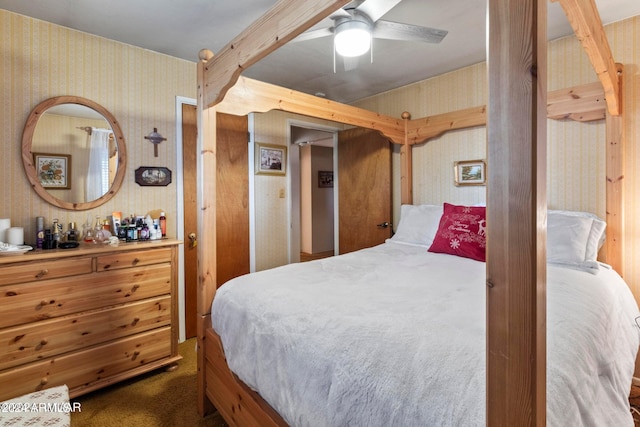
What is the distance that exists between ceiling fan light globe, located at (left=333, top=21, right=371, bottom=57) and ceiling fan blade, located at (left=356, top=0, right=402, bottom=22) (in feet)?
0.22

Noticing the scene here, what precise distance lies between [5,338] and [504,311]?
2380 millimetres

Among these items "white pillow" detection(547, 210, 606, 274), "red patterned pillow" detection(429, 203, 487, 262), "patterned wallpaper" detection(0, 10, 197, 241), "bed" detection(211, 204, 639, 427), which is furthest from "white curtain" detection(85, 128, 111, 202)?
"white pillow" detection(547, 210, 606, 274)

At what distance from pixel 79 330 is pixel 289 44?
2.42 metres

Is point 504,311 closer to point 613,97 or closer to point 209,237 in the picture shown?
point 209,237

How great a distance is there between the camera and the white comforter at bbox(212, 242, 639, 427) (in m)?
0.82

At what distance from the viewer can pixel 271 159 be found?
341 centimetres

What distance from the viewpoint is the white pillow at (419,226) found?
2.68 metres

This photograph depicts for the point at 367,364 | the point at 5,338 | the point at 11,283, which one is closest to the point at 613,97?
the point at 367,364

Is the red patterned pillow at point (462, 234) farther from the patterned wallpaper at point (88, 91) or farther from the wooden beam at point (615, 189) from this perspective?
the patterned wallpaper at point (88, 91)

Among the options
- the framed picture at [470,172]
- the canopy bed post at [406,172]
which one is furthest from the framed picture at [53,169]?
the framed picture at [470,172]

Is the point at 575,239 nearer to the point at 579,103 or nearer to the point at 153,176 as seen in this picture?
the point at 579,103

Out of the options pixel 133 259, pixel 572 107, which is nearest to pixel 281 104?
pixel 133 259

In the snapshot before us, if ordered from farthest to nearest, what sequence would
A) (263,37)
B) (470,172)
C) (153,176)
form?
(470,172)
(153,176)
(263,37)

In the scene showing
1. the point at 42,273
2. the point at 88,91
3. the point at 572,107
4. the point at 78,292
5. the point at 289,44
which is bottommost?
the point at 78,292
